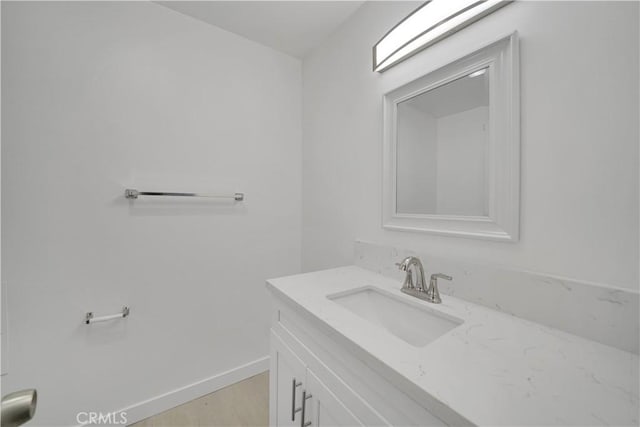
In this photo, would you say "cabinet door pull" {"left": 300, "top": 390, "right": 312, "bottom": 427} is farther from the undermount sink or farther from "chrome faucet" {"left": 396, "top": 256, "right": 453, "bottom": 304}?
"chrome faucet" {"left": 396, "top": 256, "right": 453, "bottom": 304}

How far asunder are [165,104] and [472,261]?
65.6 inches

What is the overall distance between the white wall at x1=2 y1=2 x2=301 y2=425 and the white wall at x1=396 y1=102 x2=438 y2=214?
91 cm

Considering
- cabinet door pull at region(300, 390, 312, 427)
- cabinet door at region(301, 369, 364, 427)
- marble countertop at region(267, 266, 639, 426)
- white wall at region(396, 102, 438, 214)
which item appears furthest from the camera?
white wall at region(396, 102, 438, 214)

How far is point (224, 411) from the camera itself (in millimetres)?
1419

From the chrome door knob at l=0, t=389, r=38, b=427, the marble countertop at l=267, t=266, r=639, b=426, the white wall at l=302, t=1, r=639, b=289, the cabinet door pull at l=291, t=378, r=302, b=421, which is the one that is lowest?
the cabinet door pull at l=291, t=378, r=302, b=421

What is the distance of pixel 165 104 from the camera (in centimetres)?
139

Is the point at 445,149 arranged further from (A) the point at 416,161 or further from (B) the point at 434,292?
(B) the point at 434,292

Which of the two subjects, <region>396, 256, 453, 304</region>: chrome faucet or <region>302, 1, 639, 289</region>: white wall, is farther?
<region>396, 256, 453, 304</region>: chrome faucet

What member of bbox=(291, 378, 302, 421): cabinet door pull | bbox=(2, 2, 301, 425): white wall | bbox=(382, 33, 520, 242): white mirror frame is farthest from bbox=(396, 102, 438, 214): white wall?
bbox=(2, 2, 301, 425): white wall

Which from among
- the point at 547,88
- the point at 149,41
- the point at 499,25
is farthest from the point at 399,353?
the point at 149,41

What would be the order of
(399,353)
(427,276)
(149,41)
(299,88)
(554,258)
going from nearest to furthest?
1. (399,353)
2. (554,258)
3. (427,276)
4. (149,41)
5. (299,88)

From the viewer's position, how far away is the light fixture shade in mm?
838

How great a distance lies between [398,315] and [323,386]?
384 millimetres

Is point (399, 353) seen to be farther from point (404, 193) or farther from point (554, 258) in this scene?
point (404, 193)
